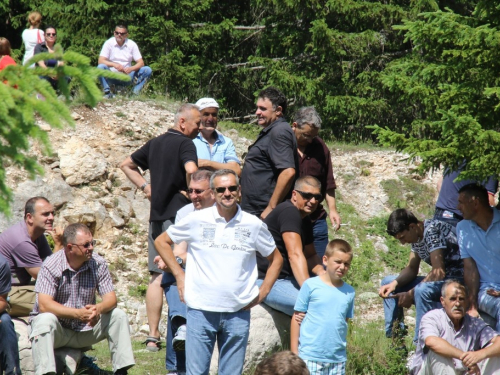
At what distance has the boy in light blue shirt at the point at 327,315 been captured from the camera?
17.9ft

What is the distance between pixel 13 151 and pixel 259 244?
227 centimetres

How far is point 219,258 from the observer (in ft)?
16.7

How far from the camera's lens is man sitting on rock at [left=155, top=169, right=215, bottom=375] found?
5883 millimetres

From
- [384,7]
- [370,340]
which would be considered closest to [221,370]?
[370,340]

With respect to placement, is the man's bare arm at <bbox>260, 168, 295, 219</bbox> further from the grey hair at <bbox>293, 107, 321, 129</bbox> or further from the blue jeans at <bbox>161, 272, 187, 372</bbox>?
the blue jeans at <bbox>161, 272, 187, 372</bbox>

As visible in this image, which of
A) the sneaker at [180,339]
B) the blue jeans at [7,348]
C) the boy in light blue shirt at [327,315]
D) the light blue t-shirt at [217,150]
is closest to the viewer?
the boy in light blue shirt at [327,315]

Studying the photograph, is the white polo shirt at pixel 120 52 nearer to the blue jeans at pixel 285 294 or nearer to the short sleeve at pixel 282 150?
the short sleeve at pixel 282 150

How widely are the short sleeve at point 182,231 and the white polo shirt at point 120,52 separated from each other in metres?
7.98

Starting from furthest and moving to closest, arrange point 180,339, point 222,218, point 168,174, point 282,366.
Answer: point 168,174 → point 180,339 → point 222,218 → point 282,366

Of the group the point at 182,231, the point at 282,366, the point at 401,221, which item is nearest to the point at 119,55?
the point at 401,221

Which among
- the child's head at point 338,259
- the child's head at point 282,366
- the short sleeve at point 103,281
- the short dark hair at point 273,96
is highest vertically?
the short dark hair at point 273,96

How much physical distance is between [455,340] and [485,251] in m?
0.89

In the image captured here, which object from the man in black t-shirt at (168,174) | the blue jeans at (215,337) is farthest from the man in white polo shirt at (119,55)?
the blue jeans at (215,337)

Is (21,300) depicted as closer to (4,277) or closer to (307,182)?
(4,277)
